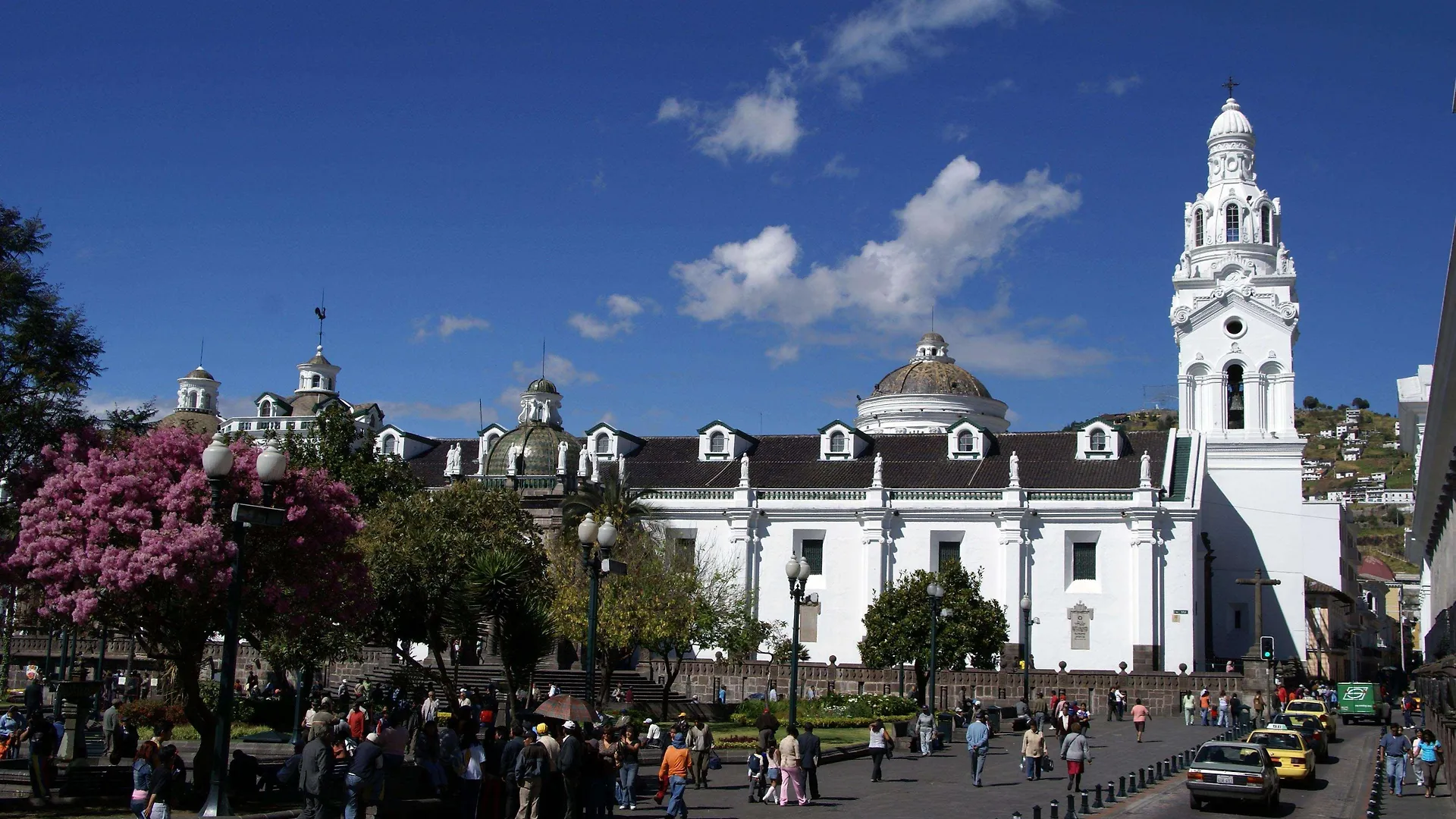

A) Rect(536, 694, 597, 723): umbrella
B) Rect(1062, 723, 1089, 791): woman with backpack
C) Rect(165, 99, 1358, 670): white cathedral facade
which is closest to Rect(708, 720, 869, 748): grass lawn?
Rect(1062, 723, 1089, 791): woman with backpack

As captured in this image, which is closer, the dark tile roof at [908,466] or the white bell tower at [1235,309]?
the dark tile roof at [908,466]

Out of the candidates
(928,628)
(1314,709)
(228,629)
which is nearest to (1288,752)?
(1314,709)

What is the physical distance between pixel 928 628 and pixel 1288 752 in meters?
19.6

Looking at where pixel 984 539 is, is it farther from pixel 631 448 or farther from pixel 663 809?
pixel 663 809

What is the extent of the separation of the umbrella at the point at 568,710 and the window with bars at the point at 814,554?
119 ft

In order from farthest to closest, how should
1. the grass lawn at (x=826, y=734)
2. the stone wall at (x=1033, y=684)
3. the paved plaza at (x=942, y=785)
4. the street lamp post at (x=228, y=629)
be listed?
the stone wall at (x=1033, y=684)
the grass lawn at (x=826, y=734)
the paved plaza at (x=942, y=785)
the street lamp post at (x=228, y=629)

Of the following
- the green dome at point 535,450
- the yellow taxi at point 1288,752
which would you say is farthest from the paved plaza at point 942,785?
the green dome at point 535,450

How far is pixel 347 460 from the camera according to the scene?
41.1 m

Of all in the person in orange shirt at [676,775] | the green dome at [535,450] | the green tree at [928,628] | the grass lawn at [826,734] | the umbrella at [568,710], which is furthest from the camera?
the green dome at [535,450]

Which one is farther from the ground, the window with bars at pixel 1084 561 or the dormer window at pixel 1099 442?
the dormer window at pixel 1099 442

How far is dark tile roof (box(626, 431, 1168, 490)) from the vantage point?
56.2 meters

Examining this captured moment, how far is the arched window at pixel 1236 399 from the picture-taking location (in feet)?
206

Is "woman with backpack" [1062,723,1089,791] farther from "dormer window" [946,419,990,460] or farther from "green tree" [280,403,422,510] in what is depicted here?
"dormer window" [946,419,990,460]

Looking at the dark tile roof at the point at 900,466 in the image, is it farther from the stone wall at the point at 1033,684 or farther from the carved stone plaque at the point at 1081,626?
the stone wall at the point at 1033,684
